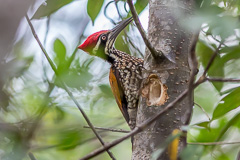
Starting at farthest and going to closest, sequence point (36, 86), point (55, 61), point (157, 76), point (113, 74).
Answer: point (113, 74) < point (36, 86) < point (157, 76) < point (55, 61)

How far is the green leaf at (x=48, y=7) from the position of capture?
7.66 ft

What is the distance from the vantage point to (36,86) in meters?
2.20

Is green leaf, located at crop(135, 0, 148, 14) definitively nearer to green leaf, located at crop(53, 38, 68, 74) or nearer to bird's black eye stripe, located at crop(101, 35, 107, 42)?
bird's black eye stripe, located at crop(101, 35, 107, 42)

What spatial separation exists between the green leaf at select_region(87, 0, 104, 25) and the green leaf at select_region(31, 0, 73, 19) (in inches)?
7.0

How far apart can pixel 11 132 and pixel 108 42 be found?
146 cm

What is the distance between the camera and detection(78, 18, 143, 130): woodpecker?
2.63 metres

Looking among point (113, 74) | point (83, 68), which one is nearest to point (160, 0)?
point (83, 68)

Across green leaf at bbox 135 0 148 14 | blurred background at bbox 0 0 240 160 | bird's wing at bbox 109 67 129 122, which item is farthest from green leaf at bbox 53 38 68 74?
bird's wing at bbox 109 67 129 122

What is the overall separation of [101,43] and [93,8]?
2.20 ft

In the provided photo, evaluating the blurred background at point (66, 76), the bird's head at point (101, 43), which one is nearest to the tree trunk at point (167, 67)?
the blurred background at point (66, 76)

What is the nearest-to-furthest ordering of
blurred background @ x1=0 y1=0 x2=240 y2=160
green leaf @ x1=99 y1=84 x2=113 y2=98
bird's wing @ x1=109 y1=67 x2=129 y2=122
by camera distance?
blurred background @ x1=0 y1=0 x2=240 y2=160 → green leaf @ x1=99 y1=84 x2=113 y2=98 → bird's wing @ x1=109 y1=67 x2=129 y2=122

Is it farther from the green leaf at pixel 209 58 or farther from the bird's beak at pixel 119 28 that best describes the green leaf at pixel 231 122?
the bird's beak at pixel 119 28

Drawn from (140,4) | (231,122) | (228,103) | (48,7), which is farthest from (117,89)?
(231,122)

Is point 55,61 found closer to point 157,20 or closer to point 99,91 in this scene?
point 157,20
